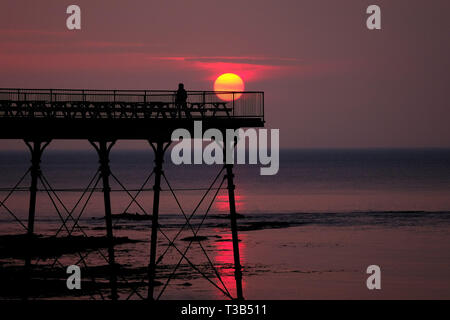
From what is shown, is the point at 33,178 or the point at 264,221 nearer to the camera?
the point at 33,178

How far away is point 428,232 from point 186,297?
144 ft

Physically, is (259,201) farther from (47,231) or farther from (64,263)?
(64,263)

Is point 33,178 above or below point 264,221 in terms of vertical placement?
below

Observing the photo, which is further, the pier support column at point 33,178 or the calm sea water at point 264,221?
the calm sea water at point 264,221

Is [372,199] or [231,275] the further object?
[372,199]

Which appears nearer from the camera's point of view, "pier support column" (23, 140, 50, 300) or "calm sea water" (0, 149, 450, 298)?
"pier support column" (23, 140, 50, 300)

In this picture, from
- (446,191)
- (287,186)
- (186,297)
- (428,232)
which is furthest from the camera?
(287,186)

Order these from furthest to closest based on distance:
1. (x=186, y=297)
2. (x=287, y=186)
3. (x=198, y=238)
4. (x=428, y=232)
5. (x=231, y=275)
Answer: (x=287, y=186) → (x=428, y=232) → (x=198, y=238) → (x=231, y=275) → (x=186, y=297)

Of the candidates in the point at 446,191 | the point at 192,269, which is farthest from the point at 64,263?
the point at 446,191
